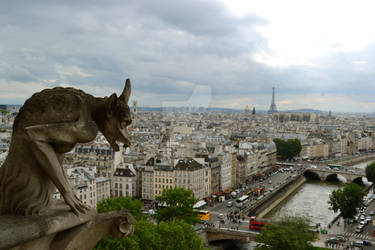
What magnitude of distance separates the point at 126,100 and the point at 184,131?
60.6 meters

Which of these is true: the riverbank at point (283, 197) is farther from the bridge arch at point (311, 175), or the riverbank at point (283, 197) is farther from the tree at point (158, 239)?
the tree at point (158, 239)

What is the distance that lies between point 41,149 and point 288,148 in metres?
71.8

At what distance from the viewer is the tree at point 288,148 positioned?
72.4 m

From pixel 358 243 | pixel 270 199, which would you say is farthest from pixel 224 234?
pixel 270 199

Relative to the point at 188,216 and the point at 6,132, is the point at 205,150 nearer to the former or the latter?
the point at 188,216

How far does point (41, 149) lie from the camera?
11.5 feet

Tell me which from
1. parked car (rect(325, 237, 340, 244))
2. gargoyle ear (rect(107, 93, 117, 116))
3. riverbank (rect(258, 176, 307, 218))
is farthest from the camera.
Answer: riverbank (rect(258, 176, 307, 218))

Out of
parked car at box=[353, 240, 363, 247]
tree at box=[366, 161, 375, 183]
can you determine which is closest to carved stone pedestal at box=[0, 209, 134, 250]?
parked car at box=[353, 240, 363, 247]

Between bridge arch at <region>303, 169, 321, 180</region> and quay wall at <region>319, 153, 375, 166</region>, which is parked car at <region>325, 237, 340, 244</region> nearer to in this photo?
bridge arch at <region>303, 169, 321, 180</region>

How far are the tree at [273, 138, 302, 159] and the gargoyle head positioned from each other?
7082 cm

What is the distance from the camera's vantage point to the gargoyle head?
13.2 ft

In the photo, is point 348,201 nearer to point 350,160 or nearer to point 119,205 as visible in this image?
point 119,205

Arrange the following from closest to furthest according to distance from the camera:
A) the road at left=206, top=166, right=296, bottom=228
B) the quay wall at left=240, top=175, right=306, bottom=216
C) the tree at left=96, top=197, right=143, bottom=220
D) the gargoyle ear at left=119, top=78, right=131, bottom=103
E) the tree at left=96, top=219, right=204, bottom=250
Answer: the gargoyle ear at left=119, top=78, right=131, bottom=103 < the tree at left=96, top=219, right=204, bottom=250 < the tree at left=96, top=197, right=143, bottom=220 < the road at left=206, top=166, right=296, bottom=228 < the quay wall at left=240, top=175, right=306, bottom=216

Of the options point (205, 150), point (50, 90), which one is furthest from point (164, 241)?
point (205, 150)
